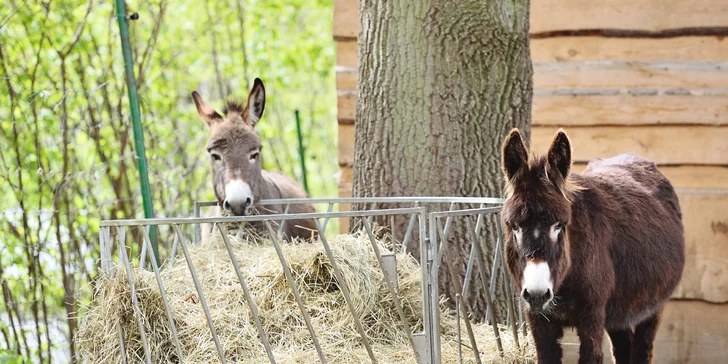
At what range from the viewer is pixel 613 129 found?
6.47m

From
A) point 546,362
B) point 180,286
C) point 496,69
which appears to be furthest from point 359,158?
point 546,362

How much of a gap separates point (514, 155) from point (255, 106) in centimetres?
308

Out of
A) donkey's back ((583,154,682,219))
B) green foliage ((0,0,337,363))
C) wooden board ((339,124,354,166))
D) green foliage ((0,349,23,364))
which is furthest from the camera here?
wooden board ((339,124,354,166))

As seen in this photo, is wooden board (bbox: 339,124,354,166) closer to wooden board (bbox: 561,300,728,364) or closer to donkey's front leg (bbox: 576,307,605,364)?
wooden board (bbox: 561,300,728,364)

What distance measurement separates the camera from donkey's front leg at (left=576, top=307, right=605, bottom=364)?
351 cm

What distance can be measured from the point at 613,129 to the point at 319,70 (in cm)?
756

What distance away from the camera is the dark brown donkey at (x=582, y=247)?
332 centimetres

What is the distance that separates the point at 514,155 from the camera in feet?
11.5

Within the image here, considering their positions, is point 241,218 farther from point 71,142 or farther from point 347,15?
point 71,142

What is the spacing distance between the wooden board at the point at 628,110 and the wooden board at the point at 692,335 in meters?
1.47

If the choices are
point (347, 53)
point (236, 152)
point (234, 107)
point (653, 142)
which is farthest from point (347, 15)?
point (653, 142)

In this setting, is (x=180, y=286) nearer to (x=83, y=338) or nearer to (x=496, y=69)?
(x=83, y=338)

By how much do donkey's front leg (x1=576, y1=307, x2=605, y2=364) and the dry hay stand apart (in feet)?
1.61

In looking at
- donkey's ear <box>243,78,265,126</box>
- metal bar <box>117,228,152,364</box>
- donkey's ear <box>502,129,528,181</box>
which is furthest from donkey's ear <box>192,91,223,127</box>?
donkey's ear <box>502,129,528,181</box>
